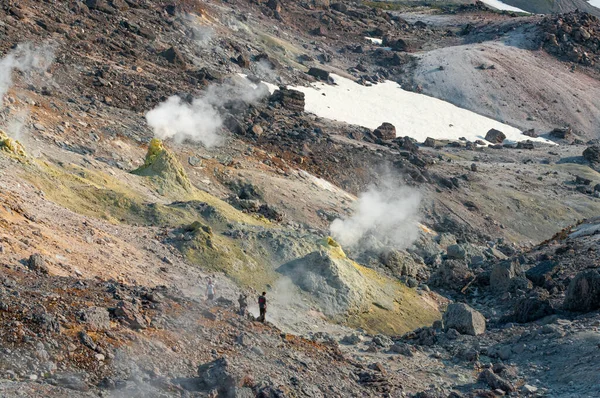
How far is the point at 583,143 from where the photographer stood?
55.0m

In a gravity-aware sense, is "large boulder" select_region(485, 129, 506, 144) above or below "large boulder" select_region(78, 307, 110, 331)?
below

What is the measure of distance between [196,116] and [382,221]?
32.7 feet

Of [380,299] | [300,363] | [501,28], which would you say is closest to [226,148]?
[380,299]

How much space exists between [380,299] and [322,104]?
29.2 meters

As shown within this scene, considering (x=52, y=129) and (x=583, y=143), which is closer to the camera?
Answer: (x=52, y=129)

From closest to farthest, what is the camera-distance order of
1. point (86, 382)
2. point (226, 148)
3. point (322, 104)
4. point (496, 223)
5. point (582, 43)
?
point (86, 382), point (226, 148), point (496, 223), point (322, 104), point (582, 43)

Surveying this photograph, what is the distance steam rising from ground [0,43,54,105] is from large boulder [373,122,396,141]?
17990mm

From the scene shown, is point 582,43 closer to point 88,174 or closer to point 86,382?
point 88,174

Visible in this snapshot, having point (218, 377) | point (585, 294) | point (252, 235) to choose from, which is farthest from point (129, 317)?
point (585, 294)

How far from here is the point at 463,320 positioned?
64.7 feet

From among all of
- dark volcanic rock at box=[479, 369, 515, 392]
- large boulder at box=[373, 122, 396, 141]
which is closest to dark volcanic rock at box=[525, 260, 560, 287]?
dark volcanic rock at box=[479, 369, 515, 392]

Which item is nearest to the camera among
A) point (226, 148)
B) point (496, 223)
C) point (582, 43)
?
point (226, 148)

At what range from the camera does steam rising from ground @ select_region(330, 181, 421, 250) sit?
27297 mm

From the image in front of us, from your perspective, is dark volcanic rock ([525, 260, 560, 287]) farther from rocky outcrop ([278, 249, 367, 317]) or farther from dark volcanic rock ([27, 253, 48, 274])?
dark volcanic rock ([27, 253, 48, 274])
